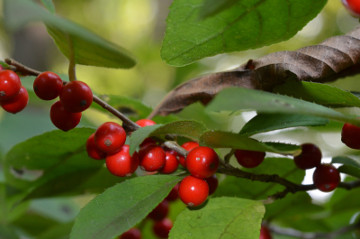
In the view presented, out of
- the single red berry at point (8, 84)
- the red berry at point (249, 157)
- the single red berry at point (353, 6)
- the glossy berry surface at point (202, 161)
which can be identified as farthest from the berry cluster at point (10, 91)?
the single red berry at point (353, 6)

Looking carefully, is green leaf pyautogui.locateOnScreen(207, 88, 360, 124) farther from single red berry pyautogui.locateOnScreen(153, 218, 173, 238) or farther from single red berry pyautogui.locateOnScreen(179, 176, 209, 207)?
single red berry pyautogui.locateOnScreen(153, 218, 173, 238)

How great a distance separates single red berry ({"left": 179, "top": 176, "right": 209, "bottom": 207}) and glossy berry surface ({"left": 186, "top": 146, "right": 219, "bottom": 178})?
0.07 ft

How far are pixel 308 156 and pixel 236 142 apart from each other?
251mm

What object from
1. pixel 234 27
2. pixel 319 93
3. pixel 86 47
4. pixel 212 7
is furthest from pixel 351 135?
pixel 86 47

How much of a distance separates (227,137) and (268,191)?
41 cm

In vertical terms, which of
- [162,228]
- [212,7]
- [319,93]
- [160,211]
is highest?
[212,7]

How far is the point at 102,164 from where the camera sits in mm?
1252

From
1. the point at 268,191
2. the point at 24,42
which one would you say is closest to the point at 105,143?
the point at 268,191

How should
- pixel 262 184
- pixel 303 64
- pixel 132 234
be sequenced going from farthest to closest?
pixel 132 234
pixel 262 184
pixel 303 64

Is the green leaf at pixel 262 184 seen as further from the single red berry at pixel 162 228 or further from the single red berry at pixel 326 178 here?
the single red berry at pixel 162 228

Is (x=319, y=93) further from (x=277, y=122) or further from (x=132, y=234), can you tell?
(x=132, y=234)

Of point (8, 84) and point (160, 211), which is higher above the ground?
point (8, 84)

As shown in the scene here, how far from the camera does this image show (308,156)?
38.2 inches

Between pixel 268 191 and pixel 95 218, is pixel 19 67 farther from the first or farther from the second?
pixel 268 191
